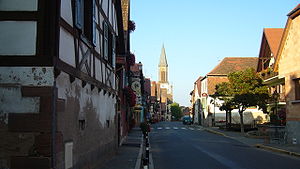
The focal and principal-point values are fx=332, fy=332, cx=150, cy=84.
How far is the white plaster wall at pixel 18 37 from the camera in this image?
6078 mm

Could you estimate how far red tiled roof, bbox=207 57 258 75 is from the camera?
5669 cm

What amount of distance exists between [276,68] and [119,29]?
13.3 metres

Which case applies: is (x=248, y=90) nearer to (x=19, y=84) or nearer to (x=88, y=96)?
(x=88, y=96)

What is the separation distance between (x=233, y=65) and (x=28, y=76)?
178 ft

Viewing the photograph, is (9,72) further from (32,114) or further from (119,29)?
(119,29)

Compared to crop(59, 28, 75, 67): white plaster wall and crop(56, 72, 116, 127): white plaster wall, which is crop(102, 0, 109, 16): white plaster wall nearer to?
crop(56, 72, 116, 127): white plaster wall

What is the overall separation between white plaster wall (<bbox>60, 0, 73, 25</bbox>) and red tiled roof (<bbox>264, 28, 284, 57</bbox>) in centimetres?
3034

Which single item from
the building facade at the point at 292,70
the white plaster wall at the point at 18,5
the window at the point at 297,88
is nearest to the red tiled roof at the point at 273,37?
the building facade at the point at 292,70

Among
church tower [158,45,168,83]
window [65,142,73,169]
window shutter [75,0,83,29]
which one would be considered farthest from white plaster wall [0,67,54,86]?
church tower [158,45,168,83]

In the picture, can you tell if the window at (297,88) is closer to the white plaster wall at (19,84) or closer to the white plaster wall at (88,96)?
the white plaster wall at (88,96)

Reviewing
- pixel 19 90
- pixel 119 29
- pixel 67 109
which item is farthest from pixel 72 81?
pixel 119 29

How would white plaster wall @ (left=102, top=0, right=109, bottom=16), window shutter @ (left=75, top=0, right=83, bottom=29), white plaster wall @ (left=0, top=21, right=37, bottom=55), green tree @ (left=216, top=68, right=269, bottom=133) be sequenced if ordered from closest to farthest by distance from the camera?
white plaster wall @ (left=0, top=21, right=37, bottom=55)
window shutter @ (left=75, top=0, right=83, bottom=29)
white plaster wall @ (left=102, top=0, right=109, bottom=16)
green tree @ (left=216, top=68, right=269, bottom=133)

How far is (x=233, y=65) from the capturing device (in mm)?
57438

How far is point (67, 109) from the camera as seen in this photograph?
699 centimetres
